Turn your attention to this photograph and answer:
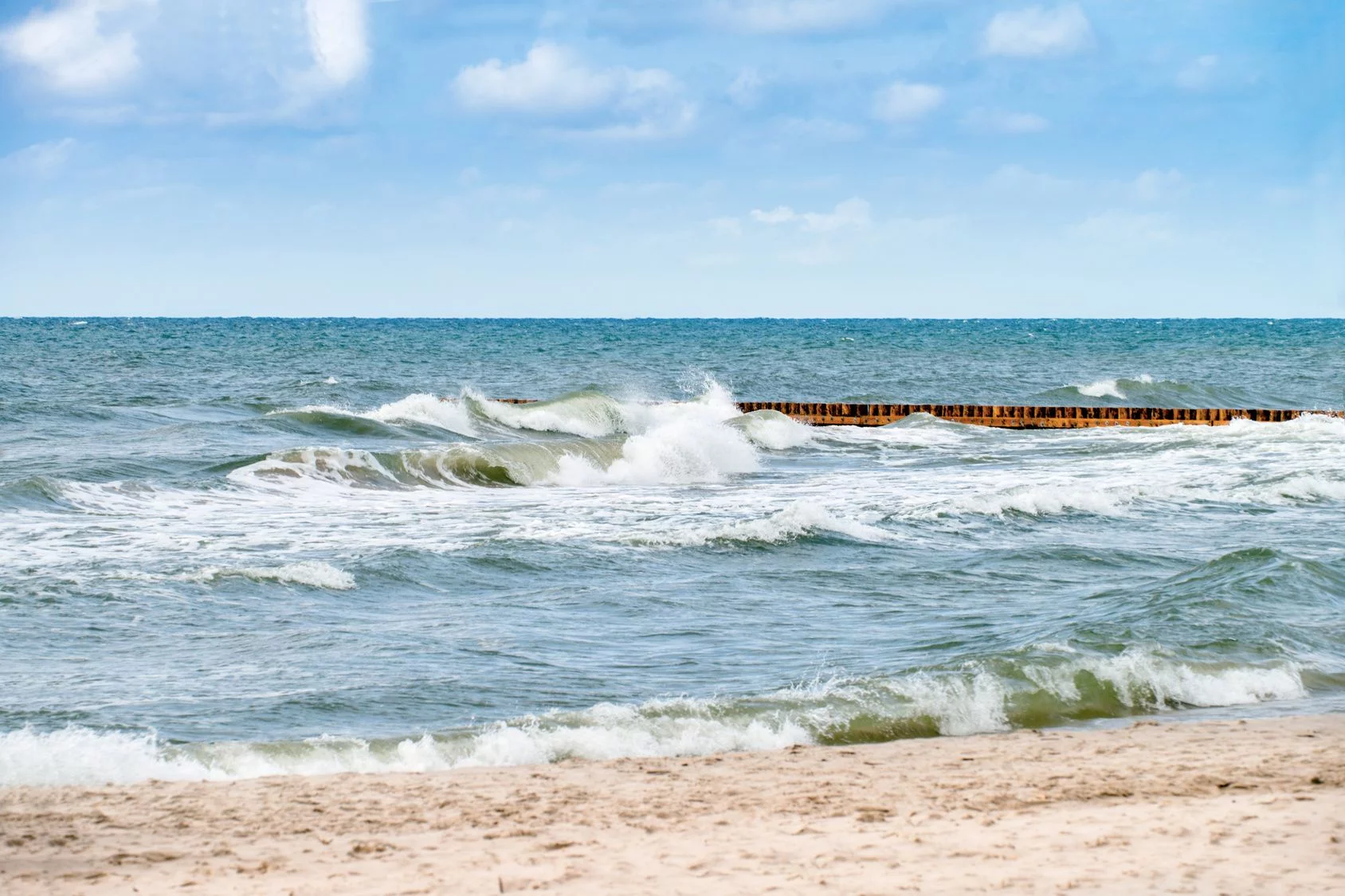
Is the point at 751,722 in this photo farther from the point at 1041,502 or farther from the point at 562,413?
the point at 562,413

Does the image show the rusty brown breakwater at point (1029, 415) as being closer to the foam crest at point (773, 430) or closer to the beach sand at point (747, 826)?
the foam crest at point (773, 430)

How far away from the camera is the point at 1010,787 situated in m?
6.74

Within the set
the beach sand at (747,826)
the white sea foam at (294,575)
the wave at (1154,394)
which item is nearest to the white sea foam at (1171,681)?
the beach sand at (747,826)

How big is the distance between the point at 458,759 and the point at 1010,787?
2.90 m

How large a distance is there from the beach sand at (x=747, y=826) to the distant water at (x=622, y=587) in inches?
26.7

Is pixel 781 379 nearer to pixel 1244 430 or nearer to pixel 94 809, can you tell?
pixel 1244 430

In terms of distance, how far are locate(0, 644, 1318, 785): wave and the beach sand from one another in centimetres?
30

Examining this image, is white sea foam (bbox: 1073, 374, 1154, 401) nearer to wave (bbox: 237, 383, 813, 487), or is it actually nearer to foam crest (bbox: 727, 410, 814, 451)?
foam crest (bbox: 727, 410, 814, 451)

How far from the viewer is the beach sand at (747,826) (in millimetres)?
5230

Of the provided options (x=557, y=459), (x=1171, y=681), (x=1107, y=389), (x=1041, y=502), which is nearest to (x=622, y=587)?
(x=1171, y=681)

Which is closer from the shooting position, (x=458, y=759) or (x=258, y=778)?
(x=258, y=778)

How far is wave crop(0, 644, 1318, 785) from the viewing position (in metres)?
7.36

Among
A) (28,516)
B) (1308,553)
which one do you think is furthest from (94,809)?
(1308,553)

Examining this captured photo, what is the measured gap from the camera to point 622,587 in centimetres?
1231
